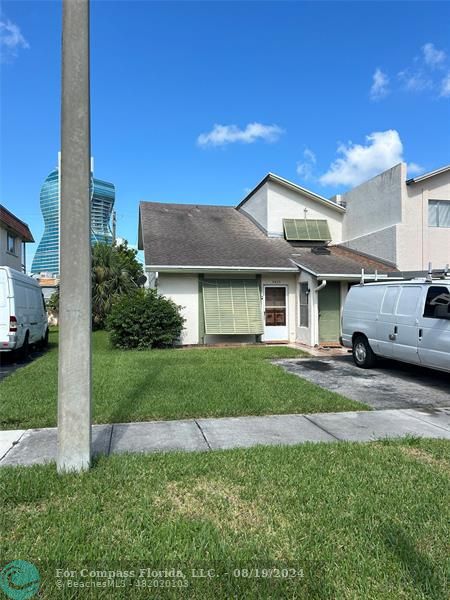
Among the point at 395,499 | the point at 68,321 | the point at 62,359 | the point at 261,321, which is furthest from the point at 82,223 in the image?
the point at 261,321

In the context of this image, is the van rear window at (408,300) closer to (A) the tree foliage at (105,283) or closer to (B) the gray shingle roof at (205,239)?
(B) the gray shingle roof at (205,239)

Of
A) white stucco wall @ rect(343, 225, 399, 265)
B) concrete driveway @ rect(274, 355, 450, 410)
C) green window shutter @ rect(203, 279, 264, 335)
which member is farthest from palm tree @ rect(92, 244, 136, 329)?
concrete driveway @ rect(274, 355, 450, 410)

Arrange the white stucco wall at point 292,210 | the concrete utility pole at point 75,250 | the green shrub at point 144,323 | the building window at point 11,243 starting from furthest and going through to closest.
Answer: the building window at point 11,243 < the white stucco wall at point 292,210 < the green shrub at point 144,323 < the concrete utility pole at point 75,250

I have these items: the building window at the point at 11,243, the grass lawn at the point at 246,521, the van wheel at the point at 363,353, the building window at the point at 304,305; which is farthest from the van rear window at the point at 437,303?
the building window at the point at 11,243

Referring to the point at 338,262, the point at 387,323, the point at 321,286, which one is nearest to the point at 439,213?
the point at 338,262

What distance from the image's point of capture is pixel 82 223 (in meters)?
4.04

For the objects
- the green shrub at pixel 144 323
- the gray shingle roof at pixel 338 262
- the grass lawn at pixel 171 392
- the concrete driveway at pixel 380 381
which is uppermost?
the gray shingle roof at pixel 338 262

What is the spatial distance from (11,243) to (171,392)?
18.9 meters

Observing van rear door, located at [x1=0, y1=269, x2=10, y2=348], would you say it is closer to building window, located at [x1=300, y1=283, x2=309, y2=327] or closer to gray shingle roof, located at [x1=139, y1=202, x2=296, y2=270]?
gray shingle roof, located at [x1=139, y1=202, x2=296, y2=270]

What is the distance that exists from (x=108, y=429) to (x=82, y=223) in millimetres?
2915

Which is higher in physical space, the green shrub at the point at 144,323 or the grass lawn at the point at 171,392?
the green shrub at the point at 144,323

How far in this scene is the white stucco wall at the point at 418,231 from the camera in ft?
53.2

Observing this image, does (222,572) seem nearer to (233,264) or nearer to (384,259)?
(233,264)

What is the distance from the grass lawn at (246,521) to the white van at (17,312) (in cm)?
777
